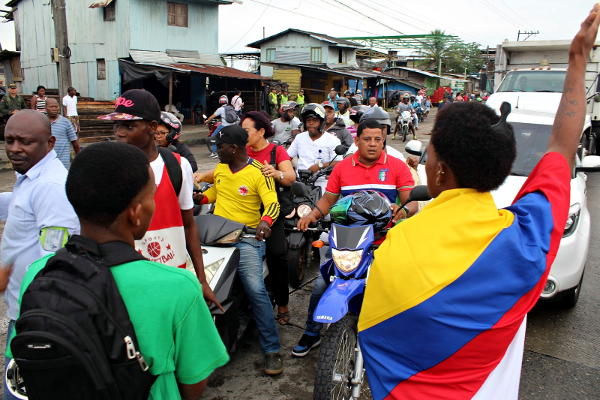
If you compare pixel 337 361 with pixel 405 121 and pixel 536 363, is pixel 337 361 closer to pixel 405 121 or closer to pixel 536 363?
pixel 536 363

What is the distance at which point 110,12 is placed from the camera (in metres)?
21.5

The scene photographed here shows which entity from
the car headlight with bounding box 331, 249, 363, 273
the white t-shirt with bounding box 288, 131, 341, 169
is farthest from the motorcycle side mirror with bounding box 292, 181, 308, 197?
the white t-shirt with bounding box 288, 131, 341, 169

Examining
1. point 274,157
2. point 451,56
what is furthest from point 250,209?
point 451,56

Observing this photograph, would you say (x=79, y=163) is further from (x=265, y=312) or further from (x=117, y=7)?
(x=117, y=7)

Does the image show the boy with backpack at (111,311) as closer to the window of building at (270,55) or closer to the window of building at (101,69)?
the window of building at (101,69)

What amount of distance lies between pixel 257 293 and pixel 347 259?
0.92 metres

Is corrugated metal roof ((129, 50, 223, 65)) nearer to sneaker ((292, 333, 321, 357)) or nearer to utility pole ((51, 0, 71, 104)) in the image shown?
utility pole ((51, 0, 71, 104))

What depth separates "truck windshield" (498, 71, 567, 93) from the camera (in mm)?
10859

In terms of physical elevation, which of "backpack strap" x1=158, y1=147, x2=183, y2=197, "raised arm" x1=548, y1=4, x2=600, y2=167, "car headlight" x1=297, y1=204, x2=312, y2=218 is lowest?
"car headlight" x1=297, y1=204, x2=312, y2=218

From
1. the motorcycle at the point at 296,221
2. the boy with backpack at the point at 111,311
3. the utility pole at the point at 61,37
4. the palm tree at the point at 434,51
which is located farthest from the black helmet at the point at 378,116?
the palm tree at the point at 434,51

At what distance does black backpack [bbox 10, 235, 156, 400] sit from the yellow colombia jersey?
7.81 ft

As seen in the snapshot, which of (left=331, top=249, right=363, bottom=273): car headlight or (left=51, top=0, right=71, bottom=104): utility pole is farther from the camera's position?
(left=51, top=0, right=71, bottom=104): utility pole

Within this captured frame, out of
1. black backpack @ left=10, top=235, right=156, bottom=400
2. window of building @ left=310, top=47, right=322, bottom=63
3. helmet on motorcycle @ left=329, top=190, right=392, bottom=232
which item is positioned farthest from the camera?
window of building @ left=310, top=47, right=322, bottom=63

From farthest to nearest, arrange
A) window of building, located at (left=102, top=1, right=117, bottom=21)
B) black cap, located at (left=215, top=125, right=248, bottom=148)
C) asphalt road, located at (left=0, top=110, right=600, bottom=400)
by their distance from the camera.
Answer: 1. window of building, located at (left=102, top=1, right=117, bottom=21)
2. black cap, located at (left=215, top=125, right=248, bottom=148)
3. asphalt road, located at (left=0, top=110, right=600, bottom=400)
